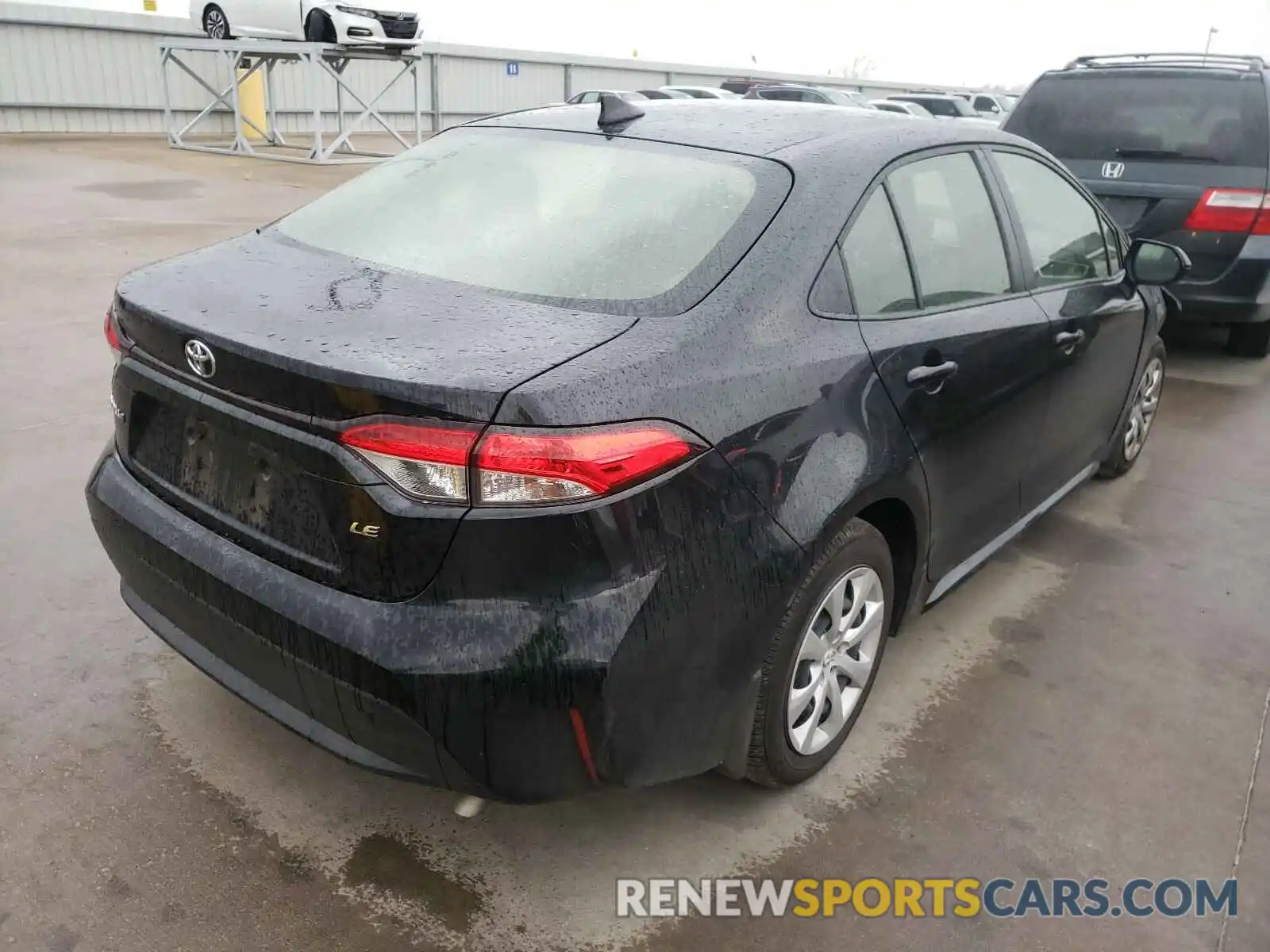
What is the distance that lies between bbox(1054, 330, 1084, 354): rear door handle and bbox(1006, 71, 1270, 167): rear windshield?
3.52 metres

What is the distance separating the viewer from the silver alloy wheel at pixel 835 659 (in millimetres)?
2443

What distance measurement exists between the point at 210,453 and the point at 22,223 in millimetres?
9583

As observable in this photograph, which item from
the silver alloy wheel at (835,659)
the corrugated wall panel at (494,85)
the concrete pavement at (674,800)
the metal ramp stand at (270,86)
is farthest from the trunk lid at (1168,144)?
the corrugated wall panel at (494,85)

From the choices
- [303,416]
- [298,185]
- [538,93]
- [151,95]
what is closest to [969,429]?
[303,416]

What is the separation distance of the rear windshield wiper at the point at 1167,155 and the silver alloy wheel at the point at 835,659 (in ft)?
16.1

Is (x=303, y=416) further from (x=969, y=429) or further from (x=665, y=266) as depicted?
(x=969, y=429)

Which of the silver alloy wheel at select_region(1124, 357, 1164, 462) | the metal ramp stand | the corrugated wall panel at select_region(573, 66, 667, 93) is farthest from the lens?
the corrugated wall panel at select_region(573, 66, 667, 93)

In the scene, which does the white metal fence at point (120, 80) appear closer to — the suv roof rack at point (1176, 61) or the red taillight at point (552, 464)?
the suv roof rack at point (1176, 61)

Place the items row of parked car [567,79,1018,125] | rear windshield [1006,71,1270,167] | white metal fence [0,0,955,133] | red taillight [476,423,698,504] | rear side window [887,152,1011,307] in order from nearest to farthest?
red taillight [476,423,698,504], rear side window [887,152,1011,307], rear windshield [1006,71,1270,167], white metal fence [0,0,955,133], row of parked car [567,79,1018,125]

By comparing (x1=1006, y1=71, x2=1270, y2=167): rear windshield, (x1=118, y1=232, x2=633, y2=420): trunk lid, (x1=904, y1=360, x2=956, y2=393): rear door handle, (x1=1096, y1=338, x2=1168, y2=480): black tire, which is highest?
(x1=1006, y1=71, x2=1270, y2=167): rear windshield

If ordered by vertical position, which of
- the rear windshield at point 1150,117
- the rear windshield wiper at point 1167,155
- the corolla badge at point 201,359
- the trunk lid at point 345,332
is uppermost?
the rear windshield at point 1150,117

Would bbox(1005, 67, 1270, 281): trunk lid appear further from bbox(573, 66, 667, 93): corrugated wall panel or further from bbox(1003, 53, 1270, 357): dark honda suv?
bbox(573, 66, 667, 93): corrugated wall panel

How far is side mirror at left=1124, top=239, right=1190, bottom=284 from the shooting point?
12.6 ft

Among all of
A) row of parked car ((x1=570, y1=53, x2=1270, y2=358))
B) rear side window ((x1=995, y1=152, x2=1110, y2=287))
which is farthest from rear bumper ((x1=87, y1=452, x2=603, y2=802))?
row of parked car ((x1=570, y1=53, x2=1270, y2=358))
